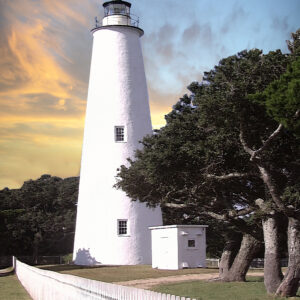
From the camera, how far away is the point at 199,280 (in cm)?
2367

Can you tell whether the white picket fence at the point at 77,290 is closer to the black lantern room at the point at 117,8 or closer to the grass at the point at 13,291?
the grass at the point at 13,291

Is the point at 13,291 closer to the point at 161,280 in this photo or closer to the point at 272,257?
the point at 161,280

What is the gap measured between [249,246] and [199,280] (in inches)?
125

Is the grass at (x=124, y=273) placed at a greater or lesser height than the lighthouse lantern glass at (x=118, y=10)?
lesser

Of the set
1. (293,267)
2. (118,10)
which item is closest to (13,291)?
(293,267)

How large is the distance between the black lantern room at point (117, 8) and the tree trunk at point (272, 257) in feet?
75.2

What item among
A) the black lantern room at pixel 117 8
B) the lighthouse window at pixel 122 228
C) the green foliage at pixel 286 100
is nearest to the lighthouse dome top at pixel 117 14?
the black lantern room at pixel 117 8

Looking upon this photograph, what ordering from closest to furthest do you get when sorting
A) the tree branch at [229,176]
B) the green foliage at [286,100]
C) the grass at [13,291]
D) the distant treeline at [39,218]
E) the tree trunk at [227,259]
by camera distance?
1. the green foliage at [286,100]
2. the tree branch at [229,176]
3. the grass at [13,291]
4. the tree trunk at [227,259]
5. the distant treeline at [39,218]

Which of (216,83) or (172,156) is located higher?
(216,83)

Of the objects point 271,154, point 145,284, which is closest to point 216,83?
point 271,154

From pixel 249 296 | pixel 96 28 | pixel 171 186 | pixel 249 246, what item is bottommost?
pixel 249 296

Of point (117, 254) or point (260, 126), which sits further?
point (117, 254)

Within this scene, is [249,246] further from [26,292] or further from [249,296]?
[26,292]

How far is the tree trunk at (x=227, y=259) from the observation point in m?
22.9
